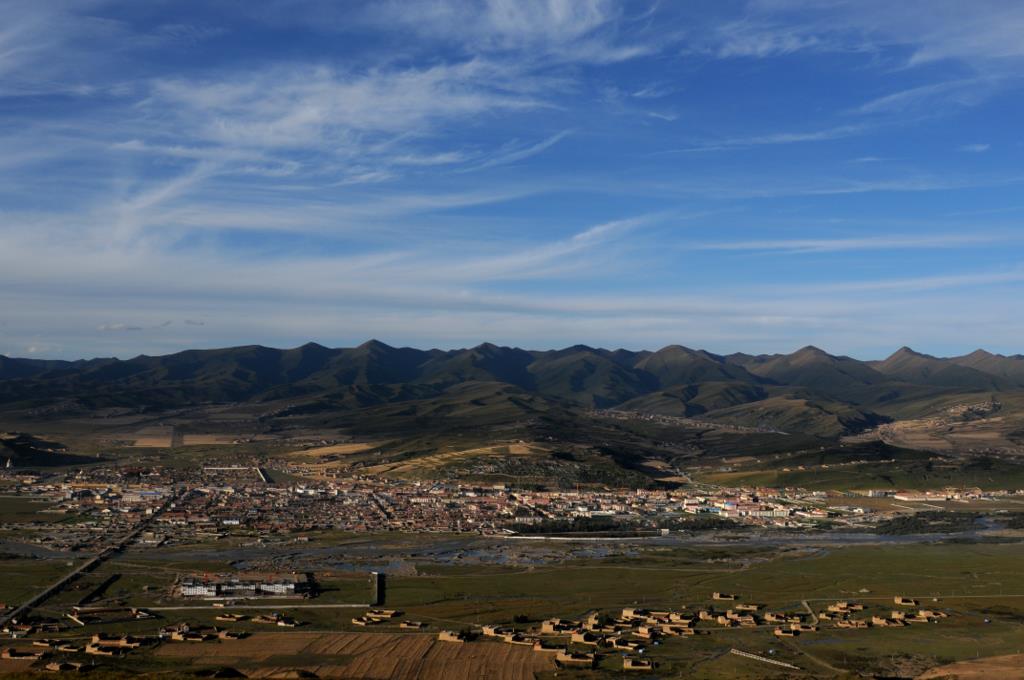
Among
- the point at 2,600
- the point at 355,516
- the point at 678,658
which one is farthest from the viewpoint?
the point at 355,516

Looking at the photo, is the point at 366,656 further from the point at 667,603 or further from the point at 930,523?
the point at 930,523

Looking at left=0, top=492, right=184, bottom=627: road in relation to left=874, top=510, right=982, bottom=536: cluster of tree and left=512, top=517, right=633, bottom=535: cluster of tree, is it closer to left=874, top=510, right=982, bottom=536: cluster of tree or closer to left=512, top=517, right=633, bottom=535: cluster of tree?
left=512, top=517, right=633, bottom=535: cluster of tree

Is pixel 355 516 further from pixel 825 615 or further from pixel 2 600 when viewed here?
pixel 825 615

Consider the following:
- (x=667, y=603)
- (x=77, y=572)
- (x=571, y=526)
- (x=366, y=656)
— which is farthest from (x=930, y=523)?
(x=77, y=572)

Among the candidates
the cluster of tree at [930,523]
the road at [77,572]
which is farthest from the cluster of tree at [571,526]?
the road at [77,572]

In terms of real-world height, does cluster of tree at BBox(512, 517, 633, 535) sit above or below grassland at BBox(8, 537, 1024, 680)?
below

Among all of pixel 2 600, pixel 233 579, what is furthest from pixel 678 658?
pixel 2 600

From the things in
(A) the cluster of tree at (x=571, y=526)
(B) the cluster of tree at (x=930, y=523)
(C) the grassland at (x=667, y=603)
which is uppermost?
(C) the grassland at (x=667, y=603)

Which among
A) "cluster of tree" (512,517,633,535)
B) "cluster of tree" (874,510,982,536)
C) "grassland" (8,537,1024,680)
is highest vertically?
"grassland" (8,537,1024,680)

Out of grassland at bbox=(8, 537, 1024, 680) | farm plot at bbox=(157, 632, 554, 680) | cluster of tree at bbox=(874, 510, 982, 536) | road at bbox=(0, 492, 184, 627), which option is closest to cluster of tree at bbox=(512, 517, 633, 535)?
grassland at bbox=(8, 537, 1024, 680)

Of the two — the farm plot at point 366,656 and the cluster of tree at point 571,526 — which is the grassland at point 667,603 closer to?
the farm plot at point 366,656

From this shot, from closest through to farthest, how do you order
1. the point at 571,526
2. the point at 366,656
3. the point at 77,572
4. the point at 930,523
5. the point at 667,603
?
the point at 366,656
the point at 667,603
the point at 77,572
the point at 571,526
the point at 930,523
